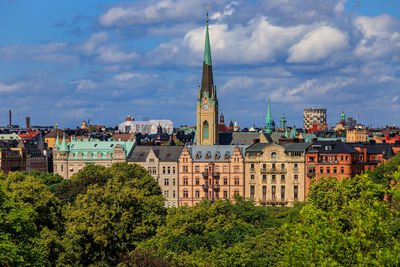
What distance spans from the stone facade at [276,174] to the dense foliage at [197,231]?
34.0m

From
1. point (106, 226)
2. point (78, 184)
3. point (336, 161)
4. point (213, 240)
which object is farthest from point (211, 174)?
point (213, 240)

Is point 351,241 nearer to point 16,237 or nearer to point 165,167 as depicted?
point 16,237

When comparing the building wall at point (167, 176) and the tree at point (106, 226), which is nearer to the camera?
the tree at point (106, 226)

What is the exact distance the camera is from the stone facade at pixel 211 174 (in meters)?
165

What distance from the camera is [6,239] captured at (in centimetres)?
6550

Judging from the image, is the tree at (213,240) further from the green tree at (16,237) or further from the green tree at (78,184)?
the green tree at (78,184)

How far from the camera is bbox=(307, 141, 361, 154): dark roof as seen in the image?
155 m

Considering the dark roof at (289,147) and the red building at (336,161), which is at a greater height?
the dark roof at (289,147)

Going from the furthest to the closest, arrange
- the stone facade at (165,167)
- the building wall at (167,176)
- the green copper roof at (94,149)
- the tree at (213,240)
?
1. the green copper roof at (94,149)
2. the stone facade at (165,167)
3. the building wall at (167,176)
4. the tree at (213,240)

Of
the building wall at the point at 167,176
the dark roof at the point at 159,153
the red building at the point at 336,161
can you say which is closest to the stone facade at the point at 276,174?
the red building at the point at 336,161

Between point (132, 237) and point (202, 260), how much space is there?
20093 millimetres

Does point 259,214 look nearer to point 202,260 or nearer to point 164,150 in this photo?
point 202,260

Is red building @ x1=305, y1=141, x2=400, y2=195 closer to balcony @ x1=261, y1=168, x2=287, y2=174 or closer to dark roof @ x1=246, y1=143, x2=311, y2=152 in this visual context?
dark roof @ x1=246, y1=143, x2=311, y2=152

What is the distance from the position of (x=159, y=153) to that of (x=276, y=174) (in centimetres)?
2856
